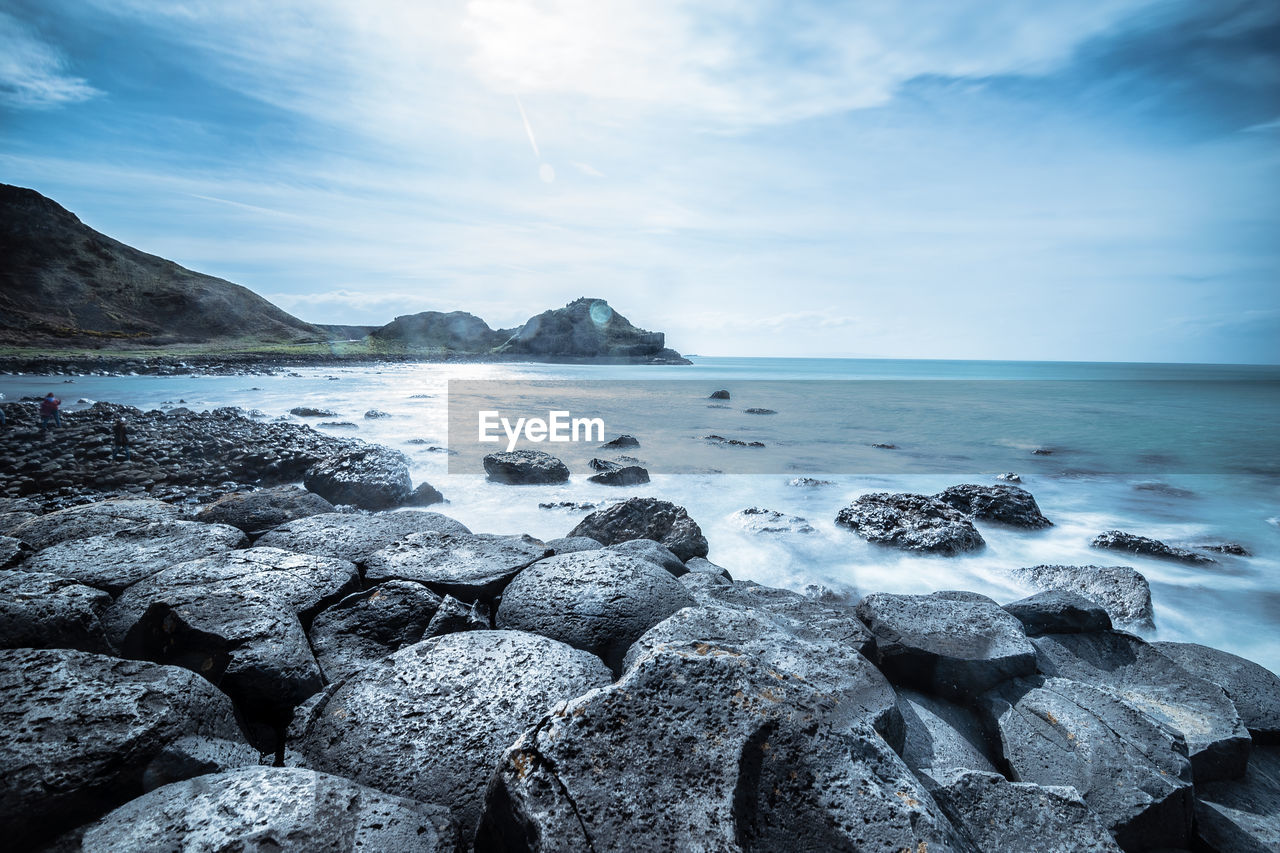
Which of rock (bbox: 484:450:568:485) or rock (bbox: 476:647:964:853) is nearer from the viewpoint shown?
rock (bbox: 476:647:964:853)

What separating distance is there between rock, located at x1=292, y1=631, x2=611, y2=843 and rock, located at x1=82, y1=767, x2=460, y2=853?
7.5 inches

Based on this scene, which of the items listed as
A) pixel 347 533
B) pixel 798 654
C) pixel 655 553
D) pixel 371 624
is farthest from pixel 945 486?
pixel 371 624

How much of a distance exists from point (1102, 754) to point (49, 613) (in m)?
5.41

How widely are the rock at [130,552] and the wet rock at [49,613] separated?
0.51 metres

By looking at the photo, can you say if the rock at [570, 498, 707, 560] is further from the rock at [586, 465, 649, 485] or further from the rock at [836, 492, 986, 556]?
the rock at [586, 465, 649, 485]

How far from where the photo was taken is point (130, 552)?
4105mm

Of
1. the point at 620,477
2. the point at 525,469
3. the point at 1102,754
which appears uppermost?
the point at 1102,754

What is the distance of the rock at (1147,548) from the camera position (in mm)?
7758

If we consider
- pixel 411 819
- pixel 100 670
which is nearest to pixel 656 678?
pixel 411 819

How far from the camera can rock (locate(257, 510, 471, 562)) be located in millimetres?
4668

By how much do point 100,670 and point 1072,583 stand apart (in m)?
8.01

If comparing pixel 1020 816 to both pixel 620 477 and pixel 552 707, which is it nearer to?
pixel 552 707

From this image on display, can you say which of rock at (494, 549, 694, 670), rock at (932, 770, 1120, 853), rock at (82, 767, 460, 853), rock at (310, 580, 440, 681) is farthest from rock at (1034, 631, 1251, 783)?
rock at (310, 580, 440, 681)

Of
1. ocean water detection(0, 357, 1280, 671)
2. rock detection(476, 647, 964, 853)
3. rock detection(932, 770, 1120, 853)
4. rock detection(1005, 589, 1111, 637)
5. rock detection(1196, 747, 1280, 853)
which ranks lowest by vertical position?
ocean water detection(0, 357, 1280, 671)
